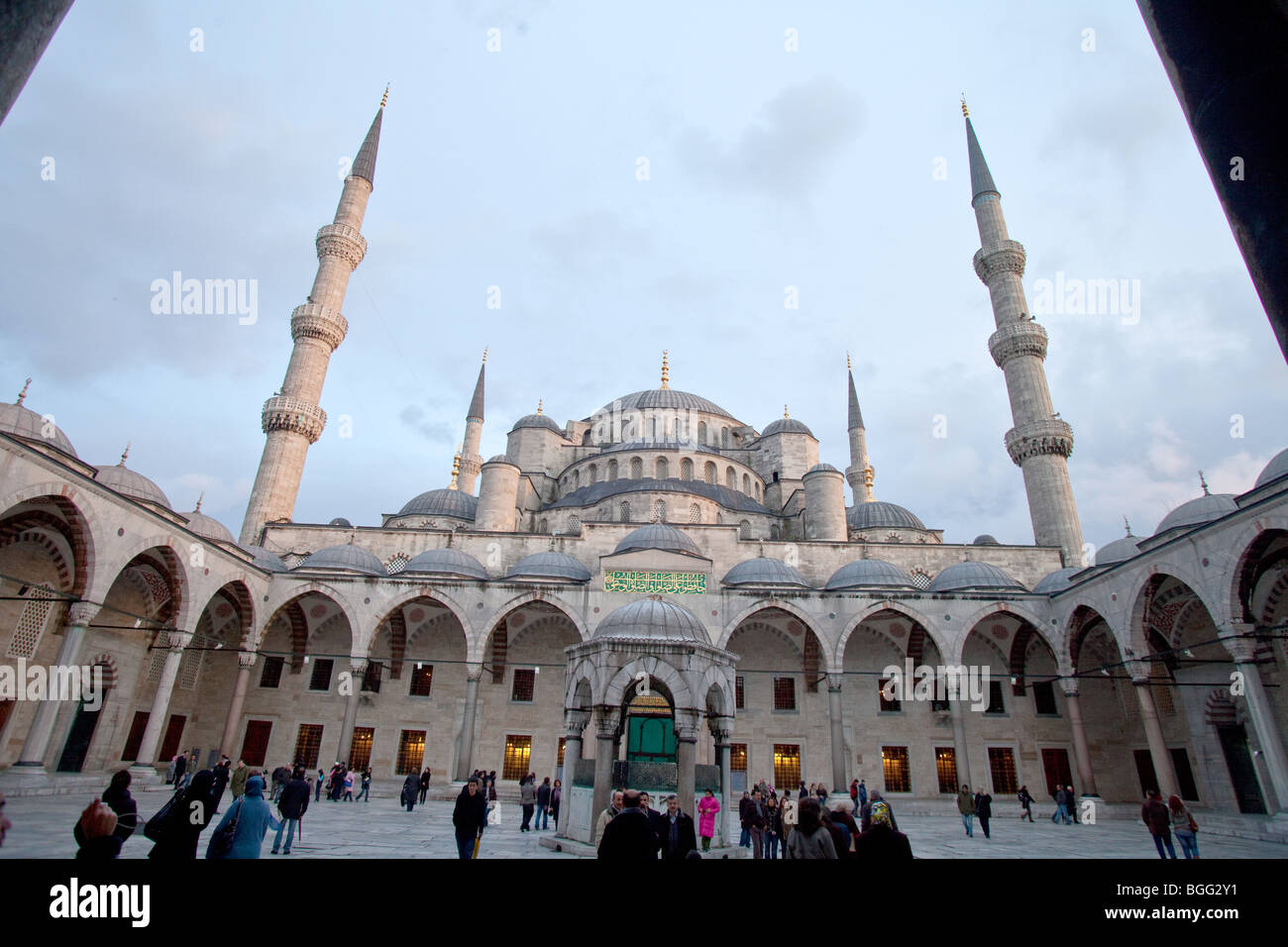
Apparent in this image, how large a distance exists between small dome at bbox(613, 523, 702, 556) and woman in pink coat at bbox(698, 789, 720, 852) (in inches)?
404

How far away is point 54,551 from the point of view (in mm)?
13797

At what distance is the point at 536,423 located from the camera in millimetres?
29062

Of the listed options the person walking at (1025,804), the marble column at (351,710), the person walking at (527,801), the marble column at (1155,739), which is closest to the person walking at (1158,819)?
the marble column at (1155,739)

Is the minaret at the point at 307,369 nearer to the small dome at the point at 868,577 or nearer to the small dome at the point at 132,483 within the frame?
the small dome at the point at 132,483

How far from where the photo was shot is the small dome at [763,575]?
1788 cm

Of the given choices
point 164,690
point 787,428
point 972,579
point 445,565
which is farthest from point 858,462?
point 164,690

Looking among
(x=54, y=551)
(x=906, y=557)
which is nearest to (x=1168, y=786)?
(x=906, y=557)


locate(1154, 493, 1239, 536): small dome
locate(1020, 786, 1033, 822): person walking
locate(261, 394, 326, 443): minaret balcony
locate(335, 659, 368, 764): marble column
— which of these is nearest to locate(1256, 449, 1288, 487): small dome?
locate(1154, 493, 1239, 536): small dome

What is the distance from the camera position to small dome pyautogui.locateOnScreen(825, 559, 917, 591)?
1769cm

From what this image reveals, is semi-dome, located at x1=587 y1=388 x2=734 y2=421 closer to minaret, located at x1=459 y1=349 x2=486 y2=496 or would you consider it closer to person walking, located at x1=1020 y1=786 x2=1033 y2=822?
minaret, located at x1=459 y1=349 x2=486 y2=496

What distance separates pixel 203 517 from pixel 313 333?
7025mm

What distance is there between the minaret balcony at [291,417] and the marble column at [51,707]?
11.2 metres
